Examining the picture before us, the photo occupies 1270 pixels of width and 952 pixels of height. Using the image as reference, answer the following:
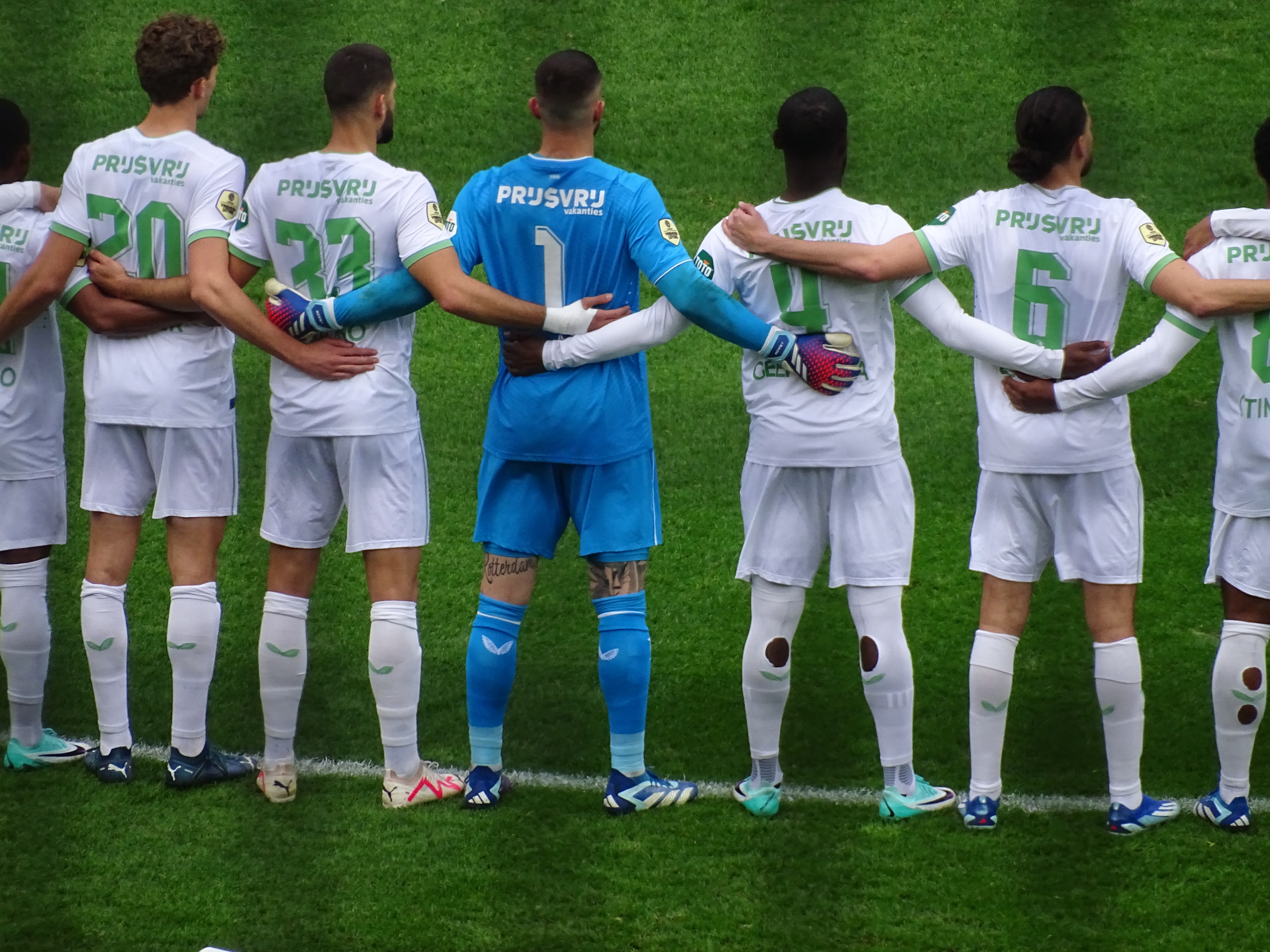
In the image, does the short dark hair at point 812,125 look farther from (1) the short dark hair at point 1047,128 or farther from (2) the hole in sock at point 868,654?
(2) the hole in sock at point 868,654

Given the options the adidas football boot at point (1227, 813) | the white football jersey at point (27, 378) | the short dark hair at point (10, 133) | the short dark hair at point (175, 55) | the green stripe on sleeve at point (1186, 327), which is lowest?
the adidas football boot at point (1227, 813)

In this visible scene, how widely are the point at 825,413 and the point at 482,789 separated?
1310mm

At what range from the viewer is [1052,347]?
3.85m

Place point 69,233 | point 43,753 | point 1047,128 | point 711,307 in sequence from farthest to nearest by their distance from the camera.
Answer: point 43,753, point 69,233, point 711,307, point 1047,128

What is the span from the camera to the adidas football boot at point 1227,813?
13.2ft

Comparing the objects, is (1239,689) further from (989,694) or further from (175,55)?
(175,55)

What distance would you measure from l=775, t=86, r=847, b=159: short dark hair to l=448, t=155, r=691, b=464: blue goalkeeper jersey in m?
0.35

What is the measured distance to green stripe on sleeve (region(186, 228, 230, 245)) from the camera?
4.01 metres

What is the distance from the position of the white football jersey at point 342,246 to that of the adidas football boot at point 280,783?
88cm

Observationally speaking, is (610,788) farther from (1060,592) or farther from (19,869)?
(1060,592)

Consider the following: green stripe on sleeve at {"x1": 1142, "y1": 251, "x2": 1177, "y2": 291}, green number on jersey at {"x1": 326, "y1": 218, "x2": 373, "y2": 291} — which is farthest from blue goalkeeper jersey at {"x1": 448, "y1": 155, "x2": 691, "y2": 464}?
green stripe on sleeve at {"x1": 1142, "y1": 251, "x2": 1177, "y2": 291}

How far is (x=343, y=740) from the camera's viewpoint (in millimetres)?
4746

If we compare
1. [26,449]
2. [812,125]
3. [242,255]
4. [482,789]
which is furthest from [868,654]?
[26,449]

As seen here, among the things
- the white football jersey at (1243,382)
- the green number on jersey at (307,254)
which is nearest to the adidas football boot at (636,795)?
the green number on jersey at (307,254)
